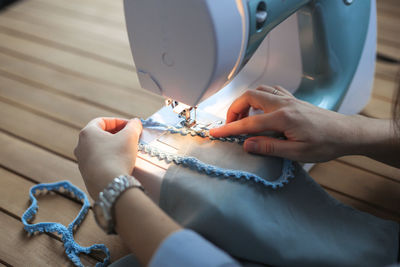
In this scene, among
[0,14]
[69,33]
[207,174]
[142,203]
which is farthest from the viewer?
[0,14]

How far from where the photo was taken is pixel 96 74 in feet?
4.97

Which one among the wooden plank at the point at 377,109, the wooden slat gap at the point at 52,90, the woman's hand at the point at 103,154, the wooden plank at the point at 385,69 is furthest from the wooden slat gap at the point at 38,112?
the wooden plank at the point at 385,69

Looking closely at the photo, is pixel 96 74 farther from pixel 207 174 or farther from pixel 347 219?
pixel 347 219

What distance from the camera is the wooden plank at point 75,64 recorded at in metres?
1.49

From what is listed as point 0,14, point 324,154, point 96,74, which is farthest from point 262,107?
point 0,14

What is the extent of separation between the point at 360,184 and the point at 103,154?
752mm

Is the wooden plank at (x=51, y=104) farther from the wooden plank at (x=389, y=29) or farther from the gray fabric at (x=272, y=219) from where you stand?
the wooden plank at (x=389, y=29)

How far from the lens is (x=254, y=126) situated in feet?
2.66

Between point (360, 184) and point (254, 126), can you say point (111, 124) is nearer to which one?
point (254, 126)

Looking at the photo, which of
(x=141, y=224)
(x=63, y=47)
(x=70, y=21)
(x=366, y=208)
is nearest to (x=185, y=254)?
(x=141, y=224)

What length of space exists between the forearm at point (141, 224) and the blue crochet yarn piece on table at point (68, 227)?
0.28 m

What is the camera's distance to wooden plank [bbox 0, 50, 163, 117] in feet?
4.48

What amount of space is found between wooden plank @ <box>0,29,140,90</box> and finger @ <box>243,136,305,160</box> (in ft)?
2.53

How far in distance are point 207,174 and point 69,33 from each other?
1.30m
